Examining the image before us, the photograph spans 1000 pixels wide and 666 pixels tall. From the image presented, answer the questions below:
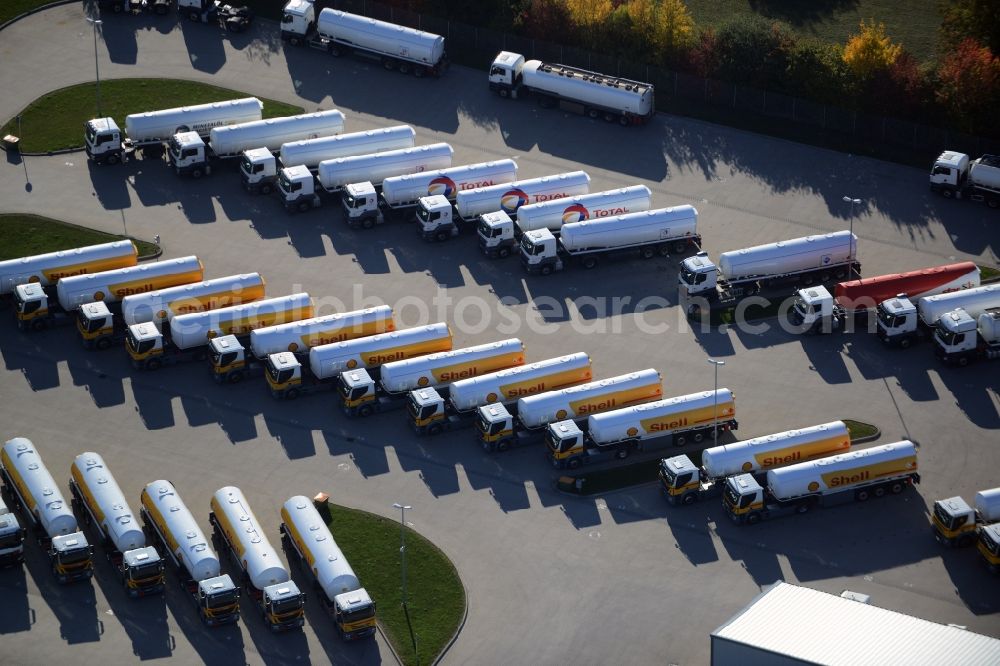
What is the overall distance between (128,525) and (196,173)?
41.0 meters

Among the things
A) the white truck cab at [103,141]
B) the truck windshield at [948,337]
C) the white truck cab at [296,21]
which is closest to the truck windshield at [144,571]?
the white truck cab at [103,141]

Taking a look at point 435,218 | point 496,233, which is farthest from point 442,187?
point 496,233

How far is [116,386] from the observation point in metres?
112

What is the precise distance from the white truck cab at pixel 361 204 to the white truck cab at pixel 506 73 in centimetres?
1963

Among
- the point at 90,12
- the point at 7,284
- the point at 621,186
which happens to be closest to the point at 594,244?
the point at 621,186

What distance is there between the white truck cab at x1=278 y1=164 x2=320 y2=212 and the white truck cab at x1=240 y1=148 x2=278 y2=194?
155cm

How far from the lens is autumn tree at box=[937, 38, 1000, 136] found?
136 m

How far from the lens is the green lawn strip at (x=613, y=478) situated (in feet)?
348

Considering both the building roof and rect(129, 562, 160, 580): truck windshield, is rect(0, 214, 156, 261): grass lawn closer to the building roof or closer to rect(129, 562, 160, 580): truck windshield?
rect(129, 562, 160, 580): truck windshield

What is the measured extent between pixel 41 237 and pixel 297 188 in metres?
19.0

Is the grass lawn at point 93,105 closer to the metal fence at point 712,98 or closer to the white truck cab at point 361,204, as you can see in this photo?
the white truck cab at point 361,204

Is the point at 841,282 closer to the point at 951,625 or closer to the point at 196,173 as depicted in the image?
the point at 951,625

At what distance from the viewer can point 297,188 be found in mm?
127625

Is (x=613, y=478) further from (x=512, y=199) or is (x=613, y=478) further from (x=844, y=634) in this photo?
(x=512, y=199)
